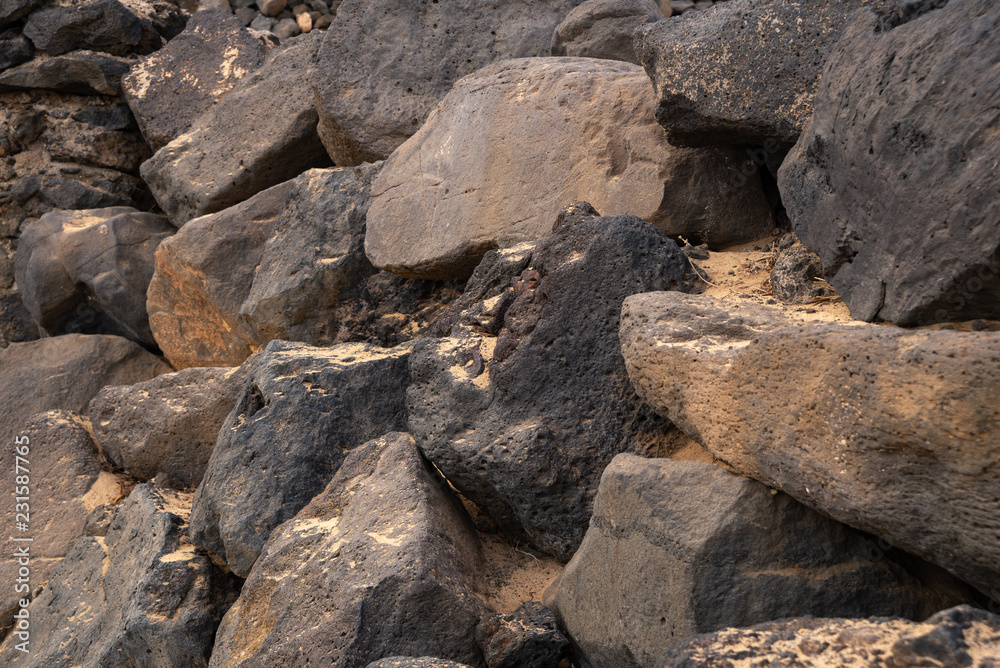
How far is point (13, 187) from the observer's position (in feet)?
19.0

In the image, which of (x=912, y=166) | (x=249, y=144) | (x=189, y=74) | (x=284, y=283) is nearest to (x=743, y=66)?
(x=912, y=166)

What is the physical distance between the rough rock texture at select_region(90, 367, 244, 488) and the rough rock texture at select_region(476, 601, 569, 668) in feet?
5.96

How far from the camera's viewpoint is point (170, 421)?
3.65 meters

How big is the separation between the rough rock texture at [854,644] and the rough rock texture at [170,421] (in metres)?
2.56

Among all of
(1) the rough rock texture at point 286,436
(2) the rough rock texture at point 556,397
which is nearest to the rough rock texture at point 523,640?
(2) the rough rock texture at point 556,397

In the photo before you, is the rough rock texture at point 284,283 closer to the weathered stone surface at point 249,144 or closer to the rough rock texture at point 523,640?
the weathered stone surface at point 249,144

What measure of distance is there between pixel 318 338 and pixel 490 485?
1.52 meters

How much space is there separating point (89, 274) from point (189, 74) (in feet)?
4.86

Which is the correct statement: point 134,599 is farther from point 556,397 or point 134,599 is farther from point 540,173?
point 540,173

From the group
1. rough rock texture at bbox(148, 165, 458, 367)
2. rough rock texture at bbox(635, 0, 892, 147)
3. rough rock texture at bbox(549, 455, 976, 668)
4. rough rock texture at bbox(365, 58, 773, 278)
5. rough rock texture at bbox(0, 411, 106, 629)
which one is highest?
rough rock texture at bbox(635, 0, 892, 147)

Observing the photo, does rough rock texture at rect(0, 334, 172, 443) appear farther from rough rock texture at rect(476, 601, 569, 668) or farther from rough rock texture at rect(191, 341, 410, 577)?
rough rock texture at rect(476, 601, 569, 668)

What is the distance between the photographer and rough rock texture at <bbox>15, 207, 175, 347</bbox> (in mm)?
5016

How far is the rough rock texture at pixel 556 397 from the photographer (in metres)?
2.37

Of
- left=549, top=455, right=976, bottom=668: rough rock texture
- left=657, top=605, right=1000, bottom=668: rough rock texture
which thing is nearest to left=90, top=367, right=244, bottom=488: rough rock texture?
left=549, top=455, right=976, bottom=668: rough rock texture
